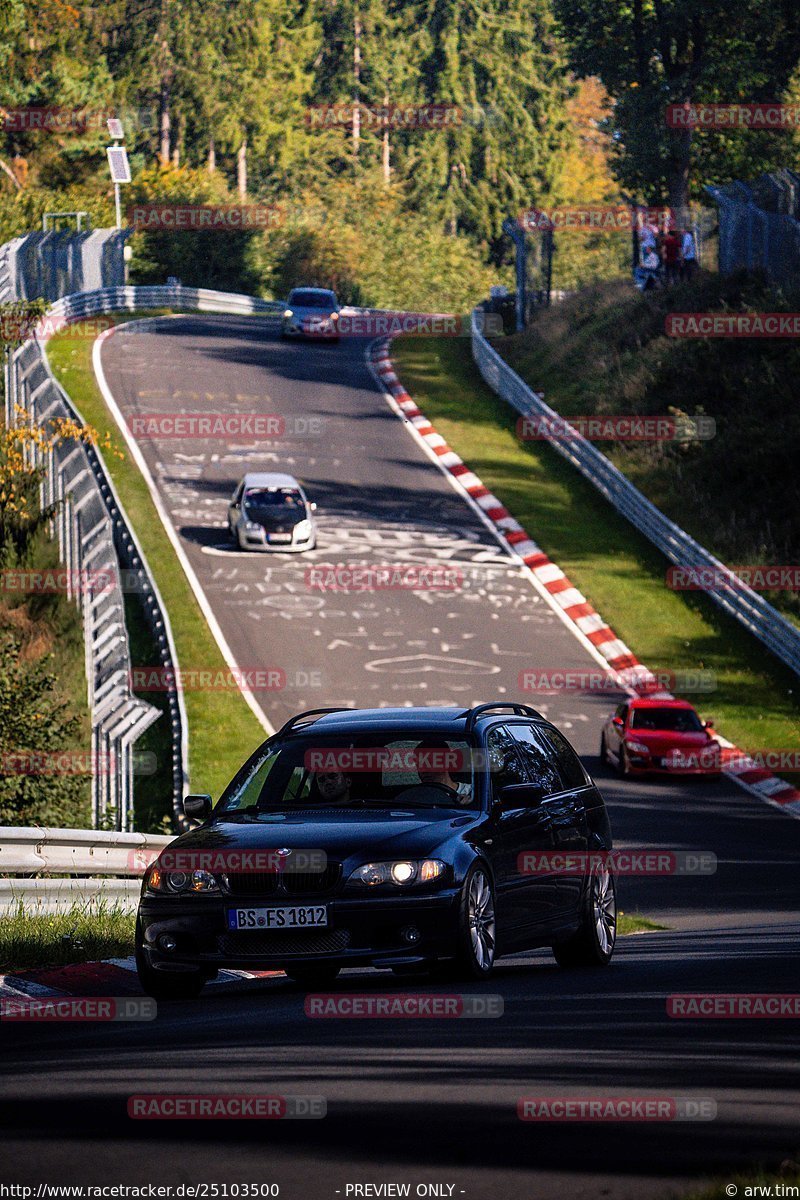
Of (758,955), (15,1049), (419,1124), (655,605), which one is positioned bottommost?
(655,605)

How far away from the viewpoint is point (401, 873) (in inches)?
382

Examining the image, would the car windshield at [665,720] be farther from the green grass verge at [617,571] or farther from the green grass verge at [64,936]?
the green grass verge at [64,936]

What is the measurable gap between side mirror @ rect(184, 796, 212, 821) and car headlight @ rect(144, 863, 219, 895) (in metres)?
0.56

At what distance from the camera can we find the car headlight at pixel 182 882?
9.84 metres

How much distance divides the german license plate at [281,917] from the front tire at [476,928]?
723 mm

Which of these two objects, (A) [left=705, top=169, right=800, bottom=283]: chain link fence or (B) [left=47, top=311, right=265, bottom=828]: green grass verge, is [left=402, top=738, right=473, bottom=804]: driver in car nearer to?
(B) [left=47, top=311, right=265, bottom=828]: green grass verge

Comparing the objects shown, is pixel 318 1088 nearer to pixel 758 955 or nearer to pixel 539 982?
pixel 539 982

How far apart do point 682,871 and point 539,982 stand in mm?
9602

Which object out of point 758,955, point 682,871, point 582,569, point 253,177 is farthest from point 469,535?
point 253,177

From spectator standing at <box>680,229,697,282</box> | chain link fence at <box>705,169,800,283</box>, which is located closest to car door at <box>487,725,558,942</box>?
chain link fence at <box>705,169,800,283</box>

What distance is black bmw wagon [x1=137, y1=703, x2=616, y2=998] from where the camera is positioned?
9.67 m

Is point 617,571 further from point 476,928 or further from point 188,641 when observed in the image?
point 476,928

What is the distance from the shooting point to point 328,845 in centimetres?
977

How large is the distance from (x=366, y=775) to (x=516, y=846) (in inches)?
36.5
